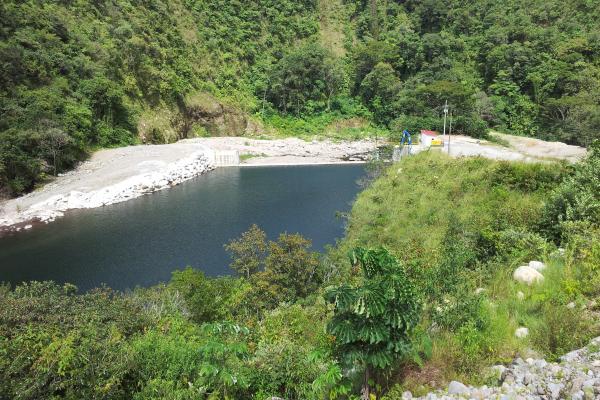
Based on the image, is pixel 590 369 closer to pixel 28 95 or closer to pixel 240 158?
pixel 28 95

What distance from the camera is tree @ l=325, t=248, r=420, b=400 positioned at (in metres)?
4.95

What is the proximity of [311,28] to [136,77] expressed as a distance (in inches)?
1850

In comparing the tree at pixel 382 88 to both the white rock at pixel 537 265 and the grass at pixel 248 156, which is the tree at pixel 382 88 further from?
the white rock at pixel 537 265

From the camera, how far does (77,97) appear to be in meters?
44.1

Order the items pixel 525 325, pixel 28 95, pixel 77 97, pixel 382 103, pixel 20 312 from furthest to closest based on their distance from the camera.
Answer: pixel 382 103, pixel 77 97, pixel 28 95, pixel 20 312, pixel 525 325

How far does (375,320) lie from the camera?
16.7 ft

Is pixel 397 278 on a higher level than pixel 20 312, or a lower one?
higher

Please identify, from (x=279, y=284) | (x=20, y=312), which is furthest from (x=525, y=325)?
(x=279, y=284)

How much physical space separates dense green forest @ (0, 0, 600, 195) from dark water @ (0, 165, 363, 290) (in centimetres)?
1021

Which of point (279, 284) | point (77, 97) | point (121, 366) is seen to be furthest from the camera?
point (77, 97)

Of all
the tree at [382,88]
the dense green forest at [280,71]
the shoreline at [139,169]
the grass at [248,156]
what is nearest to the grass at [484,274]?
the shoreline at [139,169]

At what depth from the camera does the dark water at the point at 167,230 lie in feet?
74.0

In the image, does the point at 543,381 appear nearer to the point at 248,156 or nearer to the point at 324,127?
the point at 248,156

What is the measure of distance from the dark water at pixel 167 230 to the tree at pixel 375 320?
17403mm
